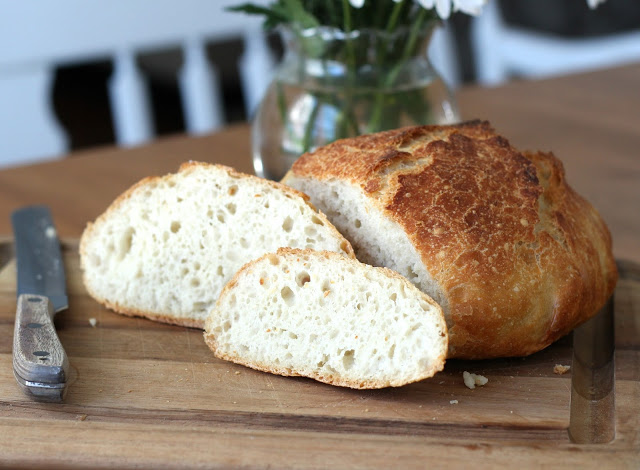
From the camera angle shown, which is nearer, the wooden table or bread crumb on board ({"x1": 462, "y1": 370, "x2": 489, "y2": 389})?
the wooden table

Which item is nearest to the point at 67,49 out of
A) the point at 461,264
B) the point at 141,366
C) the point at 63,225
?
the point at 63,225

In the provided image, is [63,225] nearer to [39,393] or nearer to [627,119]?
[39,393]

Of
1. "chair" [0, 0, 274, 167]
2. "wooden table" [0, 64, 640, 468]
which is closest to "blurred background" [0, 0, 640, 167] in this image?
"chair" [0, 0, 274, 167]

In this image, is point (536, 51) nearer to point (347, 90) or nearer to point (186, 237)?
point (347, 90)

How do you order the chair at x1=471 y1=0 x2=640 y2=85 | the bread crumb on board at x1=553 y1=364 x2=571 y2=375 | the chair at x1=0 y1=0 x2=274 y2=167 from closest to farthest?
the bread crumb on board at x1=553 y1=364 x2=571 y2=375
the chair at x1=0 y1=0 x2=274 y2=167
the chair at x1=471 y1=0 x2=640 y2=85

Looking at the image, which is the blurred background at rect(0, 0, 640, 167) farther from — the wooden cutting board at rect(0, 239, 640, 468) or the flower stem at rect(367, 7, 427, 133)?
the wooden cutting board at rect(0, 239, 640, 468)

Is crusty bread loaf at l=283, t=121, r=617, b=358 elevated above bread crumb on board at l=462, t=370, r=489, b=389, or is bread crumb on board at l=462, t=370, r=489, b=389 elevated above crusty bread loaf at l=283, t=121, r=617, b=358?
crusty bread loaf at l=283, t=121, r=617, b=358

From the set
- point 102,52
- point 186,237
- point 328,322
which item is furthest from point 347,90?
point 102,52
